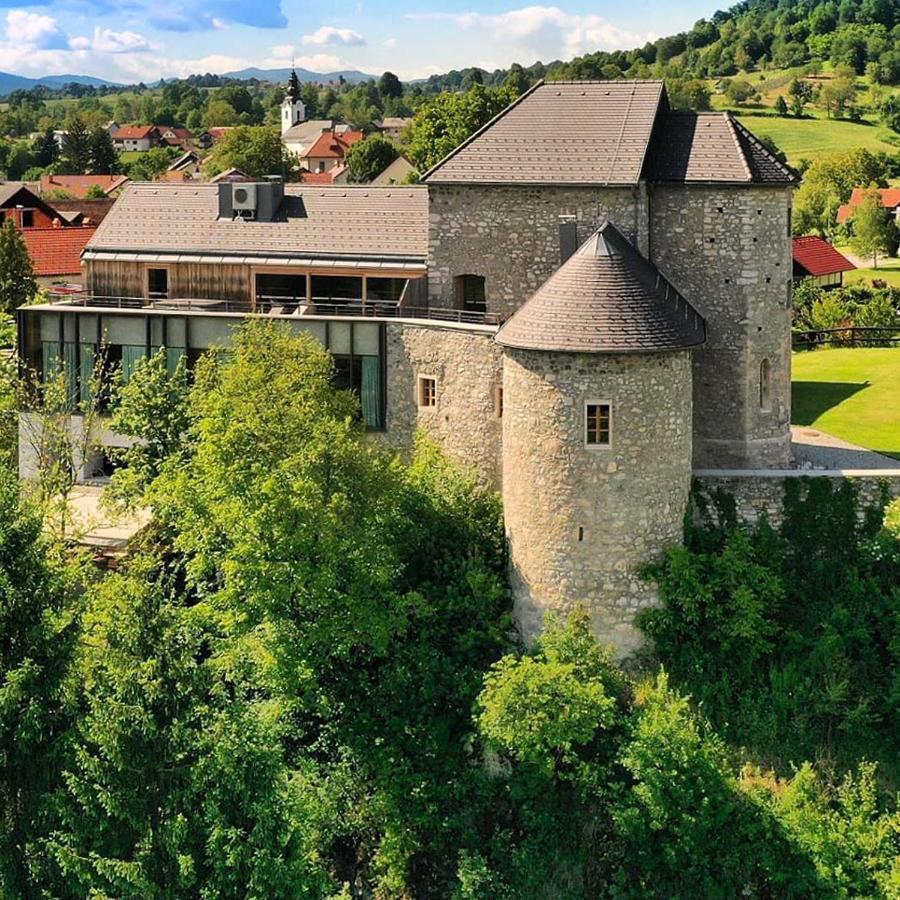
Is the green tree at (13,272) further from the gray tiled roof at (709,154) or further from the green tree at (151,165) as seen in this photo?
the green tree at (151,165)

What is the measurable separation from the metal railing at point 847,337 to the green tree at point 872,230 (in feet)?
152

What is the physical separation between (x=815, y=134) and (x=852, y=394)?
116m

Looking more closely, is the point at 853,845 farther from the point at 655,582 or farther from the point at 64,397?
the point at 64,397

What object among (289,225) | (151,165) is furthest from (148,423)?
(151,165)

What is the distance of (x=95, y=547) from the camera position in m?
34.0

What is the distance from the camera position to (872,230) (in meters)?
94.8

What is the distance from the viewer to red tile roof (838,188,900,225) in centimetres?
11162

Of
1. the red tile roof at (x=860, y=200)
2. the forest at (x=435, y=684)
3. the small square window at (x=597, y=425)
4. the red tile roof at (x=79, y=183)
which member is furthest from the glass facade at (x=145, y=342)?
the red tile roof at (x=79, y=183)

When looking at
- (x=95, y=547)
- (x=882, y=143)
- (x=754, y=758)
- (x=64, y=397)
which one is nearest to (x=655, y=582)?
(x=754, y=758)

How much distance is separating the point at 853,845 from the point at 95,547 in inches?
743

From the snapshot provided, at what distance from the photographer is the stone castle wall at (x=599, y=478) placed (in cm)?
2727

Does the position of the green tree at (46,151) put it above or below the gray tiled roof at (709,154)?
above

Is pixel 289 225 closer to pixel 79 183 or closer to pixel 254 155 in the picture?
pixel 254 155

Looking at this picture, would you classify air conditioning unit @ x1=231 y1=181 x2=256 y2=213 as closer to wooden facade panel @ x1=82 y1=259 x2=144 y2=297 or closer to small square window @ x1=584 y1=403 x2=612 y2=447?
wooden facade panel @ x1=82 y1=259 x2=144 y2=297
